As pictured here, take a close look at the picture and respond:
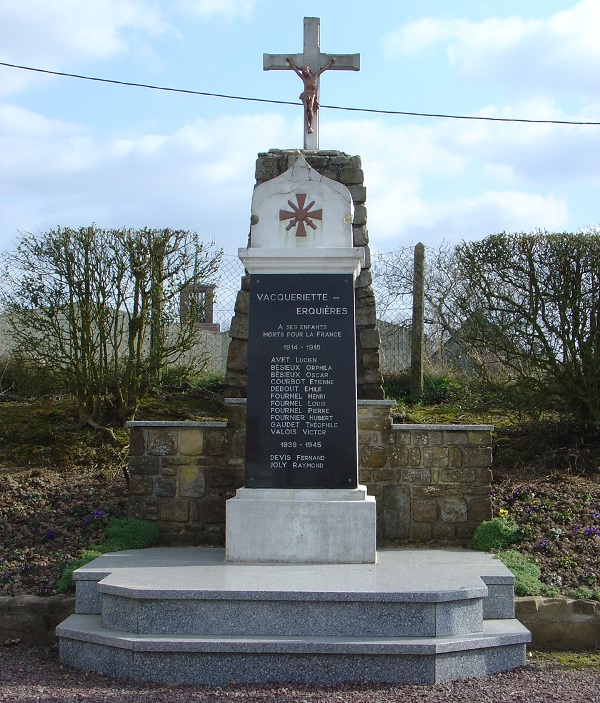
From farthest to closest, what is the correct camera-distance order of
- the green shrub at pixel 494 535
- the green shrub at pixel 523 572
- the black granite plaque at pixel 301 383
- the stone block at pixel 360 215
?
the stone block at pixel 360 215, the green shrub at pixel 494 535, the black granite plaque at pixel 301 383, the green shrub at pixel 523 572

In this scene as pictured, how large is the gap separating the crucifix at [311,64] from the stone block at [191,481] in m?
3.24

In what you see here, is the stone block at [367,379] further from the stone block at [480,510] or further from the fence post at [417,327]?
the fence post at [417,327]

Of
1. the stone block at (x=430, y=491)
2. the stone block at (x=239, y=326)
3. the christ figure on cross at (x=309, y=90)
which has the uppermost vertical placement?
the christ figure on cross at (x=309, y=90)

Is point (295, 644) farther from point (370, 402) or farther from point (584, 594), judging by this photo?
point (370, 402)

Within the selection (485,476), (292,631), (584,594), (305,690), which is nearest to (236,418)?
(485,476)

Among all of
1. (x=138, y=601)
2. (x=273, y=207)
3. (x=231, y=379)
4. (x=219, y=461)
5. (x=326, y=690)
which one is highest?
(x=273, y=207)

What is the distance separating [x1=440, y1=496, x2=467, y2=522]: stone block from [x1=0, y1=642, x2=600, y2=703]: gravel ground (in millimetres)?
1785

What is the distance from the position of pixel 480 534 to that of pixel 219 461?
6.44 feet

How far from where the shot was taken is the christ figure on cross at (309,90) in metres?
7.86

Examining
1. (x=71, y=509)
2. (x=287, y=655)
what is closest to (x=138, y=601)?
(x=287, y=655)

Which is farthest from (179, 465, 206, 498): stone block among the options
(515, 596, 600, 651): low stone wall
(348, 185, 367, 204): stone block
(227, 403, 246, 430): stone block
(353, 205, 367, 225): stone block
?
(348, 185, 367, 204): stone block

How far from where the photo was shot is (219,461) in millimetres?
6414

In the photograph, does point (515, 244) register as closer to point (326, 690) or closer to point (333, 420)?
point (333, 420)

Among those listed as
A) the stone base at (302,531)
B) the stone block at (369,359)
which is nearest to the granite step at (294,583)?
the stone base at (302,531)
